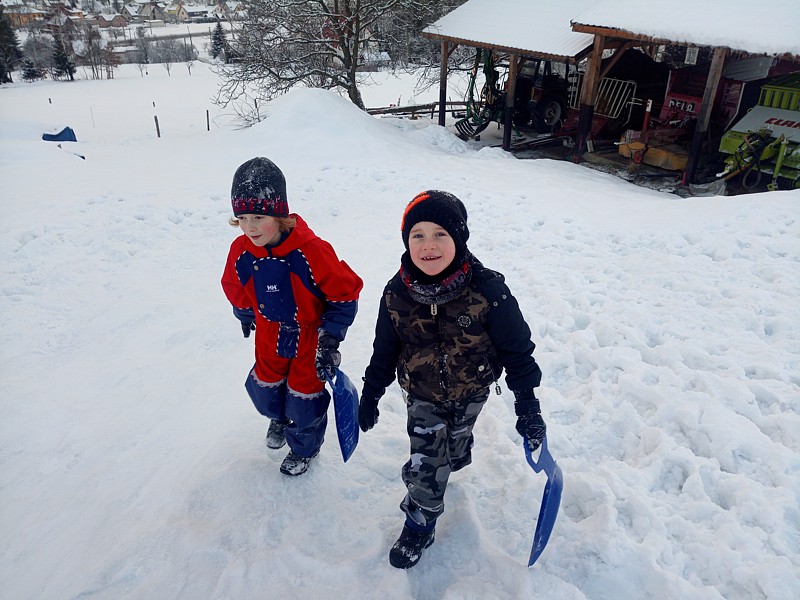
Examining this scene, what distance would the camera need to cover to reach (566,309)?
4387 millimetres

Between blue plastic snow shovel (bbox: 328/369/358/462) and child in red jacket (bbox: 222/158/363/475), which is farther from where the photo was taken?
blue plastic snow shovel (bbox: 328/369/358/462)

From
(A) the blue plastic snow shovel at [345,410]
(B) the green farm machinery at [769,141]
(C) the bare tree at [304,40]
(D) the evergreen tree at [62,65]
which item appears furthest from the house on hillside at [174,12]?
(A) the blue plastic snow shovel at [345,410]

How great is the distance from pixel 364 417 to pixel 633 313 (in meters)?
2.74

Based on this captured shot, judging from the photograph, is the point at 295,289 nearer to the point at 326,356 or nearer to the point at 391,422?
the point at 326,356

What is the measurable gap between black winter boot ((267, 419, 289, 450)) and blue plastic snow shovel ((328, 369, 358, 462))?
478 millimetres

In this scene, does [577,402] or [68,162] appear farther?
[68,162]

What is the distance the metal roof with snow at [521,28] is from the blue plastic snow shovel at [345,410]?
34.5 ft

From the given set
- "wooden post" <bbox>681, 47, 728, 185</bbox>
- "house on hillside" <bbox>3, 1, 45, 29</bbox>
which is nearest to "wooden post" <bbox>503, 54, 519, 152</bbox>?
"wooden post" <bbox>681, 47, 728, 185</bbox>

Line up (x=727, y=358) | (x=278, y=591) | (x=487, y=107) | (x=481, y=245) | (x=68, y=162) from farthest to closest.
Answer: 1. (x=487, y=107)
2. (x=68, y=162)
3. (x=481, y=245)
4. (x=727, y=358)
5. (x=278, y=591)

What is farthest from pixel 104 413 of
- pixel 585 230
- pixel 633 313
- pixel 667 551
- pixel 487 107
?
pixel 487 107

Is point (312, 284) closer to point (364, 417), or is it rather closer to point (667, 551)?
point (364, 417)

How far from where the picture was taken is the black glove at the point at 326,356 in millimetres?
2457

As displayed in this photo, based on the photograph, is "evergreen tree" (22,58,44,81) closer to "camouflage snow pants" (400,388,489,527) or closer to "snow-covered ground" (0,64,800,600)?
"snow-covered ground" (0,64,800,600)

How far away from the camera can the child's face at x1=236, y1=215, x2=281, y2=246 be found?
2.38 m
